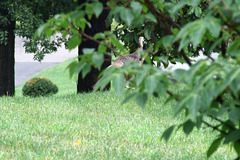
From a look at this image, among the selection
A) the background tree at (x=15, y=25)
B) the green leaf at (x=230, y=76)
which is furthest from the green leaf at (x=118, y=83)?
the background tree at (x=15, y=25)

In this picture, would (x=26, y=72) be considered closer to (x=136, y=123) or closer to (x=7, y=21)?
(x=7, y=21)

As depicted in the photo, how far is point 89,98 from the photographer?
8484mm

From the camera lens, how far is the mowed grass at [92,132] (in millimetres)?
4766

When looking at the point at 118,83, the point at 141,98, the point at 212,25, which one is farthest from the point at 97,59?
the point at 212,25

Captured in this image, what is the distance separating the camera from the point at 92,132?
5.80 m

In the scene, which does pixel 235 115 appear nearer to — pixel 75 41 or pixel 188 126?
pixel 188 126

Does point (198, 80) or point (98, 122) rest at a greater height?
point (198, 80)

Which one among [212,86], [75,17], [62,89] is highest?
[75,17]

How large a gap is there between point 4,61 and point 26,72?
56.3ft

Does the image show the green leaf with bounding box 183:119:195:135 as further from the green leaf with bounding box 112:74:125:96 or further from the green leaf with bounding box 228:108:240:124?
the green leaf with bounding box 112:74:125:96

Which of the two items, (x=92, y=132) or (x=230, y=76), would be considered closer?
(x=230, y=76)

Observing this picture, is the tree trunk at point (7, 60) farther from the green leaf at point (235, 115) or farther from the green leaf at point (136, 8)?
the green leaf at point (235, 115)

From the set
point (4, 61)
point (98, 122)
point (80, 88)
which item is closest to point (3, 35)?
point (4, 61)

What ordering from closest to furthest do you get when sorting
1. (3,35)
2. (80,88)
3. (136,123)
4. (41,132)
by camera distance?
(41,132) → (136,123) → (80,88) → (3,35)
